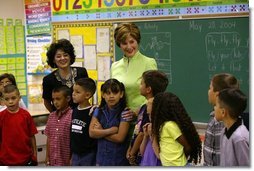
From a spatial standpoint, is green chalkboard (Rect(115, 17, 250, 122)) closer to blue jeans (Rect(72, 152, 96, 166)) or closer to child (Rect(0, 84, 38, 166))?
blue jeans (Rect(72, 152, 96, 166))

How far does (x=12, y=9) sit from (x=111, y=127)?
2.37 meters

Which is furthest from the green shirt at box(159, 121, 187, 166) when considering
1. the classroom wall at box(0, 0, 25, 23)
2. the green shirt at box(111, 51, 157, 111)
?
the classroom wall at box(0, 0, 25, 23)

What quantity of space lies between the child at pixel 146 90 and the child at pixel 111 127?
0.11 metres

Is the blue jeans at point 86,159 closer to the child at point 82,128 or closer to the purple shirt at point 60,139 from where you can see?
the child at point 82,128

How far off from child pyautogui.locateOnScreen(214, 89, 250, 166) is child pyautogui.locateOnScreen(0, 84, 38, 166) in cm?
151

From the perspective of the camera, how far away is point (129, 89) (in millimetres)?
2887

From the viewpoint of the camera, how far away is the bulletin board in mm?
4117

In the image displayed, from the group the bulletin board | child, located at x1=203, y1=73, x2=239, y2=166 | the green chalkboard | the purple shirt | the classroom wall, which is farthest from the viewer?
the classroom wall

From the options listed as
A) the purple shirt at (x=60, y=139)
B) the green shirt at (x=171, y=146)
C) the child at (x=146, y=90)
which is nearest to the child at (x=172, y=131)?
the green shirt at (x=171, y=146)

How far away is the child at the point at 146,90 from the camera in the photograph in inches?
107

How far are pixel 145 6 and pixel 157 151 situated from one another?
1.63 m

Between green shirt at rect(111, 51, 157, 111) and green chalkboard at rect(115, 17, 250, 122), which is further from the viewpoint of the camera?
green chalkboard at rect(115, 17, 250, 122)

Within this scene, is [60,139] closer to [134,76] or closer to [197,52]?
[134,76]

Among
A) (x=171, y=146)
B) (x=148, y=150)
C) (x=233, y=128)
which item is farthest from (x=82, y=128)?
(x=233, y=128)
